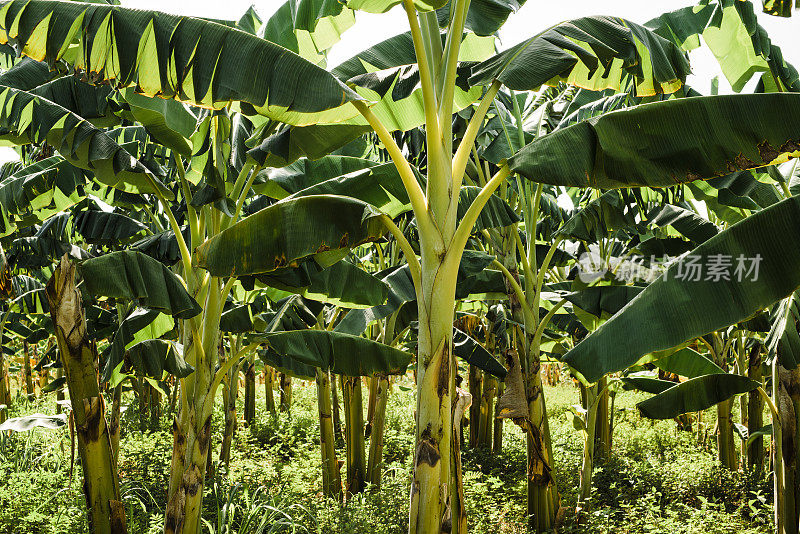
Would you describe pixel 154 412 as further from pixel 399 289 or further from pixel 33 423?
pixel 399 289

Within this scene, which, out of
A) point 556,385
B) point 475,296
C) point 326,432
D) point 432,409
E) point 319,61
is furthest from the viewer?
point 556,385

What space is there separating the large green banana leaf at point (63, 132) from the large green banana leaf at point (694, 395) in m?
4.28

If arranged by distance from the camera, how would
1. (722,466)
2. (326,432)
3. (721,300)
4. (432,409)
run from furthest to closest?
1. (722,466)
2. (326,432)
3. (432,409)
4. (721,300)

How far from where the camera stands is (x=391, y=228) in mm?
3451

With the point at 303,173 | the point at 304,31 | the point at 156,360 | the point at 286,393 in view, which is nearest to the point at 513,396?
the point at 303,173

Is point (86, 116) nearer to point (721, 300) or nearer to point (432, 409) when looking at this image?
point (432, 409)

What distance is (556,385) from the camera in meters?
24.6

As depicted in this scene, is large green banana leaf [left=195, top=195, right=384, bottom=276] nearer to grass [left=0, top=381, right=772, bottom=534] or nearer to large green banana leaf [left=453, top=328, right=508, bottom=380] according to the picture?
large green banana leaf [left=453, top=328, right=508, bottom=380]

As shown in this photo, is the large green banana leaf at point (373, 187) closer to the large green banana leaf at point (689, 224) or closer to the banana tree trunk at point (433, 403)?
the banana tree trunk at point (433, 403)

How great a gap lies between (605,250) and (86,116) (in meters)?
7.26

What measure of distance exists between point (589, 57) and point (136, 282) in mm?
3098

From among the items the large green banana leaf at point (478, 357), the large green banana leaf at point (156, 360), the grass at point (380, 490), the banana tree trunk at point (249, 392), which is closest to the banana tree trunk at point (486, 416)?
the grass at point (380, 490)

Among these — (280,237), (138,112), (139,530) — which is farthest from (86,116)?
(139,530)

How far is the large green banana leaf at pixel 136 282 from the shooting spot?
12.3 feet
